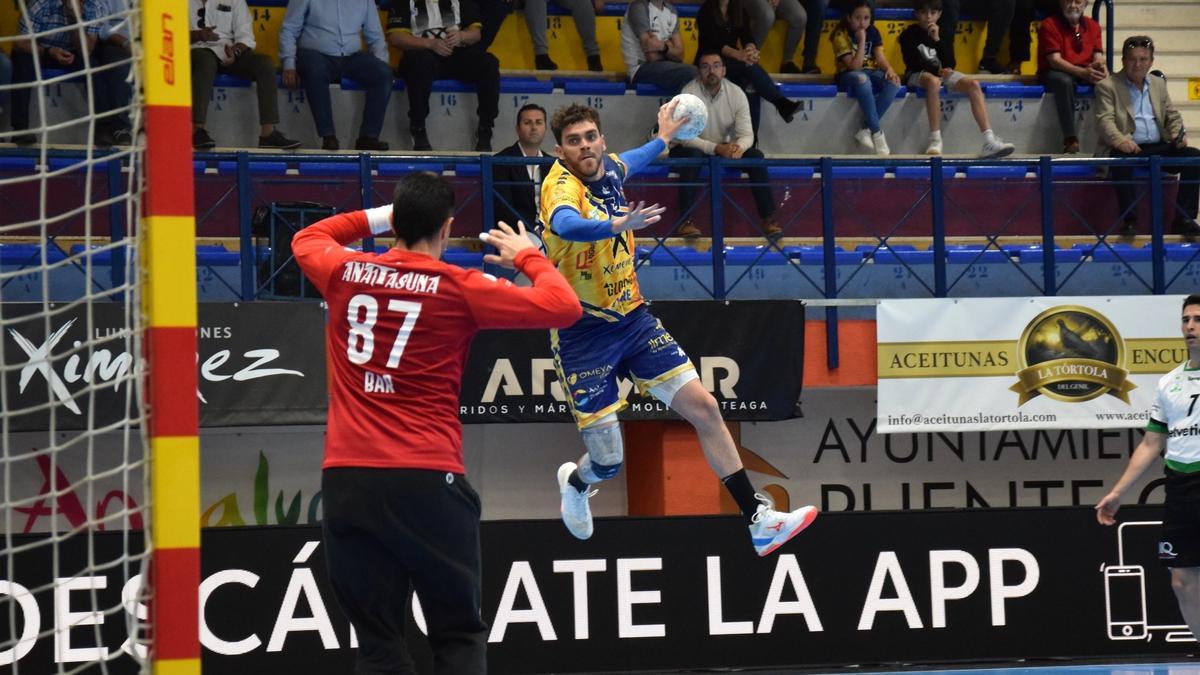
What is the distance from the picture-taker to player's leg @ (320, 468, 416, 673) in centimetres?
493

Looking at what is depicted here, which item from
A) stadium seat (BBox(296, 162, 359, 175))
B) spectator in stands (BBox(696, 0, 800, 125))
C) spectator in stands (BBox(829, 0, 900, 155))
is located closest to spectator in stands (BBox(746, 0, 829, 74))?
spectator in stands (BBox(829, 0, 900, 155))

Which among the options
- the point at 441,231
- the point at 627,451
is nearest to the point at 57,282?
the point at 627,451

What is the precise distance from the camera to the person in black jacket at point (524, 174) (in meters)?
12.9

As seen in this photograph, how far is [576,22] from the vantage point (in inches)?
620

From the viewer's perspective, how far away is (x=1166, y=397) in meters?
9.70

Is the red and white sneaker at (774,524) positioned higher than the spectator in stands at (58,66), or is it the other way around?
the spectator in stands at (58,66)

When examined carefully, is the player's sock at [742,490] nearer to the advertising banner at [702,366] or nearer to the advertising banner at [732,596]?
the advertising banner at [732,596]

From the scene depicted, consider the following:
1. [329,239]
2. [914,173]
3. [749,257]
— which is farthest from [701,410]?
[914,173]

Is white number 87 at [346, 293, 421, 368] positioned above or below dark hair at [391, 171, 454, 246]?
below

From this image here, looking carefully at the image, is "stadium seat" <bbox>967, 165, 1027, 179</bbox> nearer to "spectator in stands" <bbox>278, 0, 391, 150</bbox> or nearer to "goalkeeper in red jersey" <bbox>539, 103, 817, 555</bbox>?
"spectator in stands" <bbox>278, 0, 391, 150</bbox>

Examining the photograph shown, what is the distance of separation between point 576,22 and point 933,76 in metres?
4.01

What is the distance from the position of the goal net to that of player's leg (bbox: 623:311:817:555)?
2715 mm

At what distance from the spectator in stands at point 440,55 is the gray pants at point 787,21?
326cm

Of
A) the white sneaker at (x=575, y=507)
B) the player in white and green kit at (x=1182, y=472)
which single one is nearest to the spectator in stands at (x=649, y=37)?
the player in white and green kit at (x=1182, y=472)
